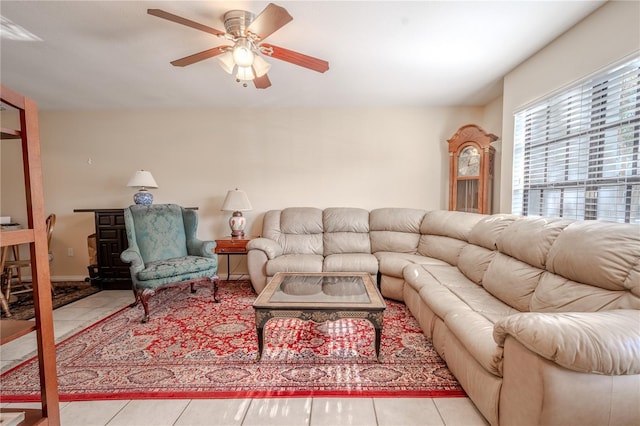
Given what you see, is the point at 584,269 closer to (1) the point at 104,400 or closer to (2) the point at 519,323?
(2) the point at 519,323

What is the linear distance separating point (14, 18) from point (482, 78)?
395 centimetres

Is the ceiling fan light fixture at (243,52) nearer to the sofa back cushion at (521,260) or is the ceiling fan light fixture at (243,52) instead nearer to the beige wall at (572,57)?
the sofa back cushion at (521,260)

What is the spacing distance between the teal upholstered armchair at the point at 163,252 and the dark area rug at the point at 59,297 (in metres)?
0.93

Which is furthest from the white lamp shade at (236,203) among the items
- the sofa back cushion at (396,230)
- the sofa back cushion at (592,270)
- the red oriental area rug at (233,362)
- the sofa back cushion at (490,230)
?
the sofa back cushion at (592,270)

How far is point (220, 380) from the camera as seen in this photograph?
166 centimetres

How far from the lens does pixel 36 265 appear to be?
105cm

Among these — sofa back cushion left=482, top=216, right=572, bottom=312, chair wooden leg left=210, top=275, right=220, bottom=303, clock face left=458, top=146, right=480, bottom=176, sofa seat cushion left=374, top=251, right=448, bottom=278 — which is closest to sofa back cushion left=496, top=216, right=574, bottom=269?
sofa back cushion left=482, top=216, right=572, bottom=312

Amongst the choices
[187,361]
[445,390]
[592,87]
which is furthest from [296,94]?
[445,390]

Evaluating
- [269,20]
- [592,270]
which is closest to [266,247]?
[269,20]

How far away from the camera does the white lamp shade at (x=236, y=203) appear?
11.2 feet

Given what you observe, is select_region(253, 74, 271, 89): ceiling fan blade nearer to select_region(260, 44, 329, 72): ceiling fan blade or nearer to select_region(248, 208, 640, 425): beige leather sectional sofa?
select_region(260, 44, 329, 72): ceiling fan blade

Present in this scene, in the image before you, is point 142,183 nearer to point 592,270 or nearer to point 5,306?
point 5,306

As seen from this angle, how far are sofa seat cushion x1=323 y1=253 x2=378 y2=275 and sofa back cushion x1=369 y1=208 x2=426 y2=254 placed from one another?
1.47 feet

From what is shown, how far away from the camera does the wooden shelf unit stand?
3.38 ft
